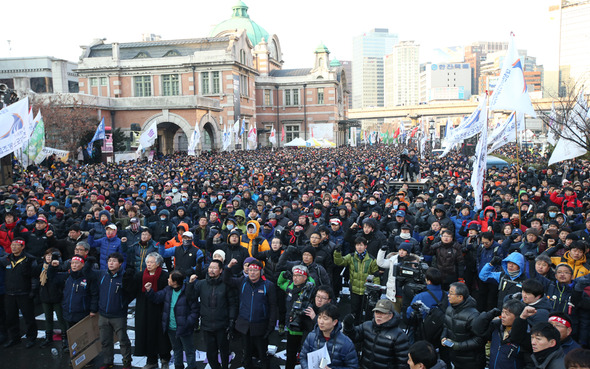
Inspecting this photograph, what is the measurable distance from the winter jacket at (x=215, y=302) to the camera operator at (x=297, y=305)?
2.29 ft

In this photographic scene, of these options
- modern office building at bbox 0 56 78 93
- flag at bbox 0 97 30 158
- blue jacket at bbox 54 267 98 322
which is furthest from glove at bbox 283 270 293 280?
modern office building at bbox 0 56 78 93

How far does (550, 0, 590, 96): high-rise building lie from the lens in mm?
133250

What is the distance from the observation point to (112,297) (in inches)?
238

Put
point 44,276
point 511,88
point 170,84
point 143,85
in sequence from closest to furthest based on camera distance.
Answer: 1. point 44,276
2. point 511,88
3. point 170,84
4. point 143,85

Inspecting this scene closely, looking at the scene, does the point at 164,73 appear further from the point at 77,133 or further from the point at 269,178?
the point at 269,178

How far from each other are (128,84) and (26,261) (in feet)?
139

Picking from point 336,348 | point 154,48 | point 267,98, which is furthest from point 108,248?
point 267,98

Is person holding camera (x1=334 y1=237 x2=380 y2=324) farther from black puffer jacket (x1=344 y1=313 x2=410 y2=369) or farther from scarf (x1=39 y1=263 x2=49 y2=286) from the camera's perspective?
scarf (x1=39 y1=263 x2=49 y2=286)

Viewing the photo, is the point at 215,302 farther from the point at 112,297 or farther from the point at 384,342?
the point at 384,342

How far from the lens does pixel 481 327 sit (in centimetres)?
448

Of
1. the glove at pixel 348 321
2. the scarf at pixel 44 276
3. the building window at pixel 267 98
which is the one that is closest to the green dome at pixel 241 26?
the building window at pixel 267 98

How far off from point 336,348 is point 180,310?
7.68 ft

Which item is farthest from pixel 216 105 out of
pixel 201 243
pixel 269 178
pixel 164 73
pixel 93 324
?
pixel 93 324

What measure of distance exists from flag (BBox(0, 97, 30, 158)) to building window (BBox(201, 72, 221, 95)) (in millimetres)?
33477
